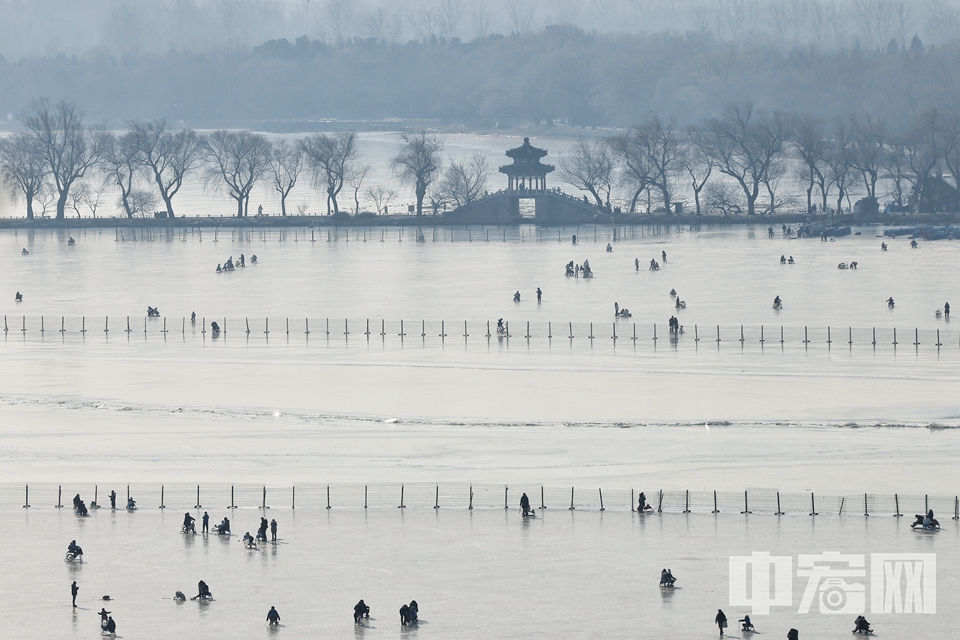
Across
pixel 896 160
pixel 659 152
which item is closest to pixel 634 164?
A: pixel 659 152

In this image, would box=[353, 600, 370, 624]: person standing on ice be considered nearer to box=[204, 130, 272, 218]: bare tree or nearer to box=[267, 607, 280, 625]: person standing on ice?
box=[267, 607, 280, 625]: person standing on ice

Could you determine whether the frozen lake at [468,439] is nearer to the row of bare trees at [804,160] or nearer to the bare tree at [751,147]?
the row of bare trees at [804,160]

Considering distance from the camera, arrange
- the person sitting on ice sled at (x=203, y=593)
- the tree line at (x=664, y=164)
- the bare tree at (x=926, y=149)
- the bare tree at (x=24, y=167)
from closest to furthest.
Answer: the person sitting on ice sled at (x=203, y=593) < the bare tree at (x=926, y=149) < the tree line at (x=664, y=164) < the bare tree at (x=24, y=167)

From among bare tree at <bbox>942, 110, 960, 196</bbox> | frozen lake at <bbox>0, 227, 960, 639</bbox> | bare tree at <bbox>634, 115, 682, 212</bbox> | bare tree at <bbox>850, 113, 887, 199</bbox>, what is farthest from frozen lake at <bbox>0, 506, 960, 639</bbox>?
bare tree at <bbox>634, 115, 682, 212</bbox>

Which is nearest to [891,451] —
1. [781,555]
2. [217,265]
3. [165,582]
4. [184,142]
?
[781,555]

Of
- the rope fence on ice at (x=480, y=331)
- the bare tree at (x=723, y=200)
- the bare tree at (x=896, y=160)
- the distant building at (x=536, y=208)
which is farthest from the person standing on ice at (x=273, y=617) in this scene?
the bare tree at (x=896, y=160)

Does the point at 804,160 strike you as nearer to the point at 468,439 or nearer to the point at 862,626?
the point at 468,439
